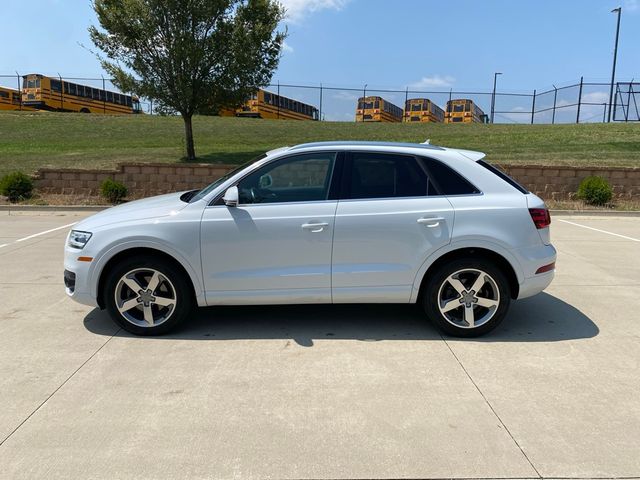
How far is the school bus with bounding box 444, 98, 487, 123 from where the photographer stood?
129 feet

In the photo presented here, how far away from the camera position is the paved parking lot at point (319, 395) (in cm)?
283

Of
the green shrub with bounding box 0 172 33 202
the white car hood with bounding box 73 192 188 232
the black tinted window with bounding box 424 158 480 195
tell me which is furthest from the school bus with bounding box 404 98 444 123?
the white car hood with bounding box 73 192 188 232

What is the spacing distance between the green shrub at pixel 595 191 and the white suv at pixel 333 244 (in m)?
10.4

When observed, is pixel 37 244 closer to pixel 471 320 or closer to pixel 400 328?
pixel 400 328

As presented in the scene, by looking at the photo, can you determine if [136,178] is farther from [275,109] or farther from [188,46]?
[275,109]

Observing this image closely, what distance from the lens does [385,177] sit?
4594 mm

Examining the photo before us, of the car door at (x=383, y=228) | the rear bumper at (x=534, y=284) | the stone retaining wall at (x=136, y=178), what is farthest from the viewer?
the stone retaining wall at (x=136, y=178)

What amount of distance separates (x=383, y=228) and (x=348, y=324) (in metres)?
1.07

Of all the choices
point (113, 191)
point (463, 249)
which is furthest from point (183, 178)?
point (463, 249)

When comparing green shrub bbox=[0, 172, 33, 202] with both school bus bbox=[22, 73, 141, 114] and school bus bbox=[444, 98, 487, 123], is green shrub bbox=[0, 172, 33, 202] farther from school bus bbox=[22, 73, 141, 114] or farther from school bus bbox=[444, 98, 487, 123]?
school bus bbox=[444, 98, 487, 123]

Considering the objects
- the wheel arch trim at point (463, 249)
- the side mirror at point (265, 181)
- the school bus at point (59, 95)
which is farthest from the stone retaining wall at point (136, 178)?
the school bus at point (59, 95)

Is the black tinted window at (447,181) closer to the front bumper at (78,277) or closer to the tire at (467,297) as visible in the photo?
the tire at (467,297)

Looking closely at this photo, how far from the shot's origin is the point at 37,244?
28.0 feet

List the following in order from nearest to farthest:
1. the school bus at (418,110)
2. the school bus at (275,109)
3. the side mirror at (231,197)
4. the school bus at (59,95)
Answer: the side mirror at (231,197), the school bus at (59,95), the school bus at (275,109), the school bus at (418,110)
